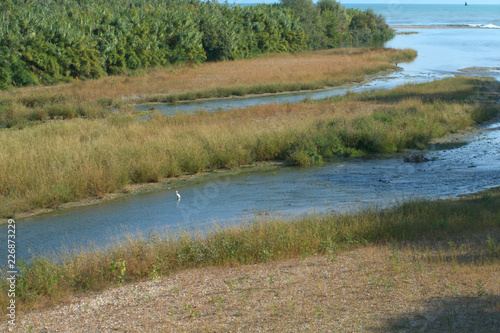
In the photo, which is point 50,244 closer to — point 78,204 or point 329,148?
point 78,204

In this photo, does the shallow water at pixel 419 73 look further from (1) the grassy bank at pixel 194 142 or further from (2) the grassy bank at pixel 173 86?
(1) the grassy bank at pixel 194 142

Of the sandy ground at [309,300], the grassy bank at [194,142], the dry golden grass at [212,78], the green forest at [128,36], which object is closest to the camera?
the sandy ground at [309,300]

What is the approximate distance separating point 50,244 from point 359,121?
14.0m

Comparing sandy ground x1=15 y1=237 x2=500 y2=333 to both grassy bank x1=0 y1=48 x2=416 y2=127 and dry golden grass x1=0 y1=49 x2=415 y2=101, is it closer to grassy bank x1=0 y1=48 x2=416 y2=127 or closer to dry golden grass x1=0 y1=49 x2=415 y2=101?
grassy bank x1=0 y1=48 x2=416 y2=127

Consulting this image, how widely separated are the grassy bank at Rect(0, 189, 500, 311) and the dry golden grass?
22.8 metres

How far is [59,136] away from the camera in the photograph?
57.5ft

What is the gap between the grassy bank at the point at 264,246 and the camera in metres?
7.62

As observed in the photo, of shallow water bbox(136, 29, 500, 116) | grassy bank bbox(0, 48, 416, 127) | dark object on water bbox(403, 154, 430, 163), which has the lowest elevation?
dark object on water bbox(403, 154, 430, 163)

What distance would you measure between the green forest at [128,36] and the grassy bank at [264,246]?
29310 mm

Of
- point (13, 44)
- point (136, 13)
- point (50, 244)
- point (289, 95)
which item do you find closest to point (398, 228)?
point (50, 244)

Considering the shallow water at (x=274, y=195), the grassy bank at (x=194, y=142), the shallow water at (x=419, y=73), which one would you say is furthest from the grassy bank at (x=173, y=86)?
the shallow water at (x=274, y=195)

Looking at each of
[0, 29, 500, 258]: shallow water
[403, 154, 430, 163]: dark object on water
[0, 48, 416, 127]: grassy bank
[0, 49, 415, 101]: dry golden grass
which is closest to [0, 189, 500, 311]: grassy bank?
[0, 29, 500, 258]: shallow water

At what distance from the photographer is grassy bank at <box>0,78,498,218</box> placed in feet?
46.6

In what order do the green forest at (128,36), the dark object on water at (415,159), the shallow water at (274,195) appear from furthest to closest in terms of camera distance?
1. the green forest at (128,36)
2. the dark object on water at (415,159)
3. the shallow water at (274,195)
